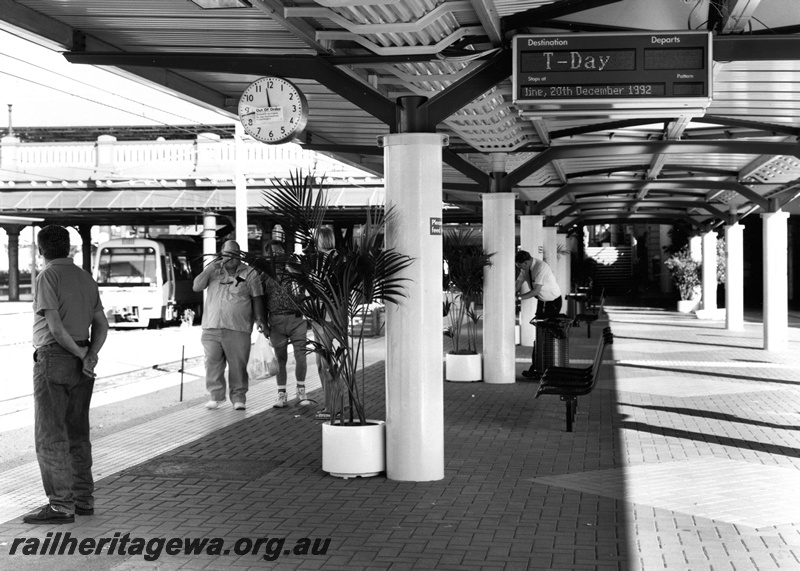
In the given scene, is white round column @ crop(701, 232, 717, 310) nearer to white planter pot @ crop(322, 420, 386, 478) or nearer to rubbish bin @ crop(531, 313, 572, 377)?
rubbish bin @ crop(531, 313, 572, 377)

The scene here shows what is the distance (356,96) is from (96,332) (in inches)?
112

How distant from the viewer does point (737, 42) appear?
24.6 ft

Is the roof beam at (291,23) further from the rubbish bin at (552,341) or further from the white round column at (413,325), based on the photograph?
the rubbish bin at (552,341)

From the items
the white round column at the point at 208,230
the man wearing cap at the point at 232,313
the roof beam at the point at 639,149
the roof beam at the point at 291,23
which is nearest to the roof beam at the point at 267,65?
the roof beam at the point at 291,23

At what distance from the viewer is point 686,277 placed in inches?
1405

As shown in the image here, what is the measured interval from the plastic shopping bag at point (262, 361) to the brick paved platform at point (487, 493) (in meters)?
0.48

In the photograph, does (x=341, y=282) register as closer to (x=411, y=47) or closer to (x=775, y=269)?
(x=411, y=47)

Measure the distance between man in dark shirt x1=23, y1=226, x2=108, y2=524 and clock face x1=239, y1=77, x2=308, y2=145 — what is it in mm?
2646

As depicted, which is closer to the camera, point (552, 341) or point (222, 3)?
point (222, 3)

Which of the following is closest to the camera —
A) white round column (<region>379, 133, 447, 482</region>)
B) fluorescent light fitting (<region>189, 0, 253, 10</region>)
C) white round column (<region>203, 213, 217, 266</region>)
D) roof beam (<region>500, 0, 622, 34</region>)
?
fluorescent light fitting (<region>189, 0, 253, 10</region>)

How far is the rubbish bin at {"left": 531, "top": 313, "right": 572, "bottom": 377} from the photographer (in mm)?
14000

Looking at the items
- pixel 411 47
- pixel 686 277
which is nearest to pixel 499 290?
pixel 411 47

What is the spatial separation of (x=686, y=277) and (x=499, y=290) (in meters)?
23.0

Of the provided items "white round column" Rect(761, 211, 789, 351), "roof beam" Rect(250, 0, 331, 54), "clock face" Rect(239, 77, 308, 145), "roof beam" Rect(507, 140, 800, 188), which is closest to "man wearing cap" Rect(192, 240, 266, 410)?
"clock face" Rect(239, 77, 308, 145)
